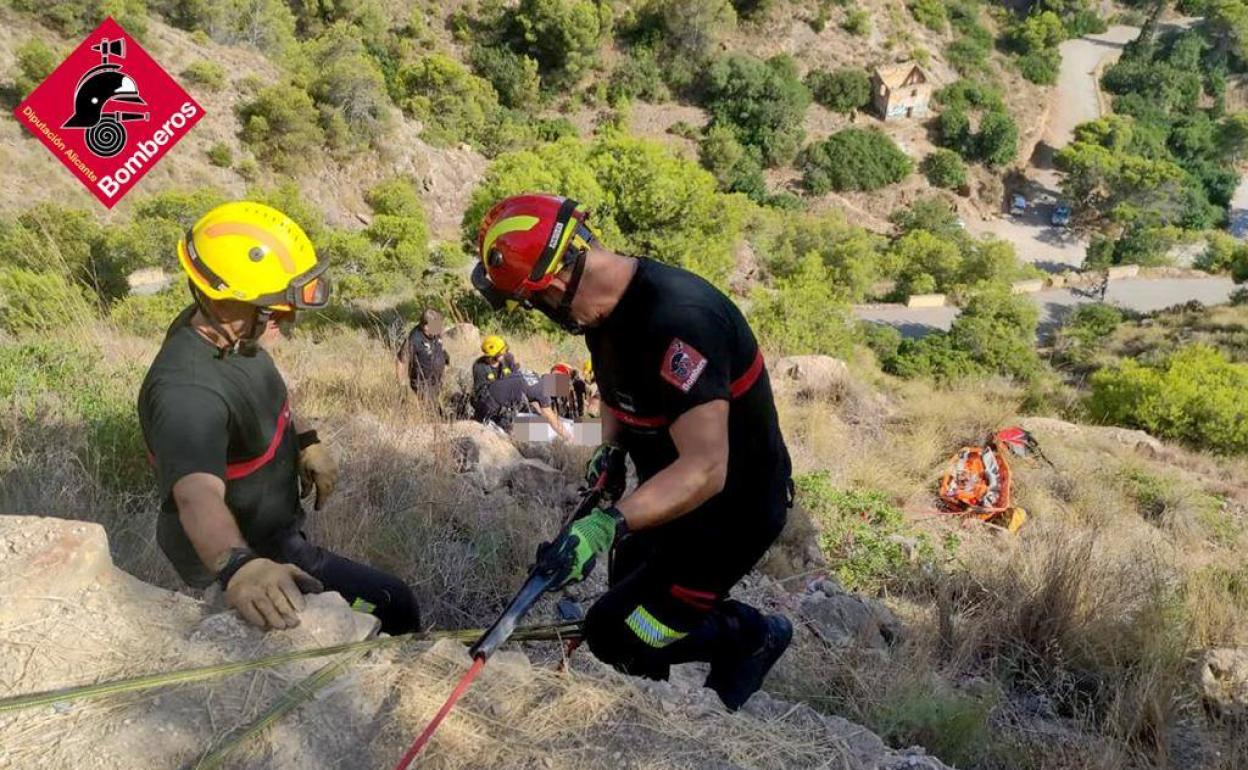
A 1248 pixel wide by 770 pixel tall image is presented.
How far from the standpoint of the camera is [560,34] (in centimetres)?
→ 3659

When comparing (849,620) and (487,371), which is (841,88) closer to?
(487,371)

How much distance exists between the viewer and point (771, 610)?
399 cm

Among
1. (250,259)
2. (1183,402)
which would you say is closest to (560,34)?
(1183,402)

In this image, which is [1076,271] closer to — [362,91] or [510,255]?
[362,91]

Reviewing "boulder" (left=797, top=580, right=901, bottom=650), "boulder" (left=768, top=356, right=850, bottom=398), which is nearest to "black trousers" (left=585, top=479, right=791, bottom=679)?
"boulder" (left=797, top=580, right=901, bottom=650)

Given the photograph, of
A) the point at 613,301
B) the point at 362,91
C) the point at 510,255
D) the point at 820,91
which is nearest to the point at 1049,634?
the point at 613,301

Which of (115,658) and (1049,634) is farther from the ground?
(115,658)

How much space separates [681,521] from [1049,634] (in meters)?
2.20

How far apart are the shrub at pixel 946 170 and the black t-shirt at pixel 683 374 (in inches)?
1601

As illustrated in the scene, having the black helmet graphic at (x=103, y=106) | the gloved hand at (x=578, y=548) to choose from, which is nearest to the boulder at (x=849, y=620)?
the gloved hand at (x=578, y=548)

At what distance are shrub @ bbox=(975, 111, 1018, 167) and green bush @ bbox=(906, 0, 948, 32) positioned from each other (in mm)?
9344

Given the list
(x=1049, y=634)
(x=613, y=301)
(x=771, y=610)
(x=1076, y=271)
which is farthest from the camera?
(x=1076, y=271)

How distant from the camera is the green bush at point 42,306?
6.09 m

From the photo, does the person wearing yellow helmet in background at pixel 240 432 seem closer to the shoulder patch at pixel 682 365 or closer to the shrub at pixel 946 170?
the shoulder patch at pixel 682 365
